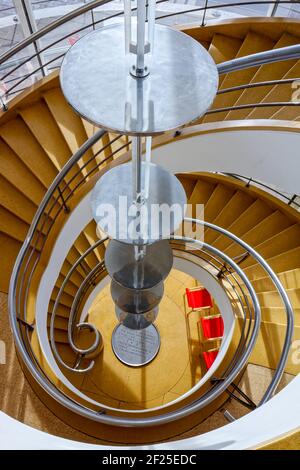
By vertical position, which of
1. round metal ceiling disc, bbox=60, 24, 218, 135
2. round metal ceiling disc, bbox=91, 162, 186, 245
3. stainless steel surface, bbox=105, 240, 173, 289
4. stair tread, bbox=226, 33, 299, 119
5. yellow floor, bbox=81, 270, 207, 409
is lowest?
yellow floor, bbox=81, 270, 207, 409

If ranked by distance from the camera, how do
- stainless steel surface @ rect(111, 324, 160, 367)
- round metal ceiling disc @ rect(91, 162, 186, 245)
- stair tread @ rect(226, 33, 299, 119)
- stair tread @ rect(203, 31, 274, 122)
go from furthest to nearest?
stainless steel surface @ rect(111, 324, 160, 367) < stair tread @ rect(203, 31, 274, 122) < stair tread @ rect(226, 33, 299, 119) < round metal ceiling disc @ rect(91, 162, 186, 245)

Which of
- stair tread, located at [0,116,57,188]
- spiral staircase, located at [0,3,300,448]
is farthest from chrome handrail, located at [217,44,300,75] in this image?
stair tread, located at [0,116,57,188]

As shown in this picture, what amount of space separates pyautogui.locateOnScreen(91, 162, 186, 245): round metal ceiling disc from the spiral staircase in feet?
3.88

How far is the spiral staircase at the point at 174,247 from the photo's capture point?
12.7 feet

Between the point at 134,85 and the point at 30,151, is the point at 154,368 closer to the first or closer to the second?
the point at 30,151

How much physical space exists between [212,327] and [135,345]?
1486 millimetres

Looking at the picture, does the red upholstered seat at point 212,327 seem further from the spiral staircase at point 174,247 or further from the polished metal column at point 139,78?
the polished metal column at point 139,78

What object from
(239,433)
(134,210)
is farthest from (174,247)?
(239,433)

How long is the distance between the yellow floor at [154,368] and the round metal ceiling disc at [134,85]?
594cm

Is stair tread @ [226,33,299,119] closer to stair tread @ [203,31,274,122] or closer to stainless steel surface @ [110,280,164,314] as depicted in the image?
stair tread @ [203,31,274,122]

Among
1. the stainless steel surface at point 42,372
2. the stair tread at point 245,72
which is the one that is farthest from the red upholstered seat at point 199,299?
the stair tread at point 245,72

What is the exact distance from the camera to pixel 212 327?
718 cm

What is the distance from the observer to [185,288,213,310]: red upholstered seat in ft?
24.0

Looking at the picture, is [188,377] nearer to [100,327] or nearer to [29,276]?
[100,327]
